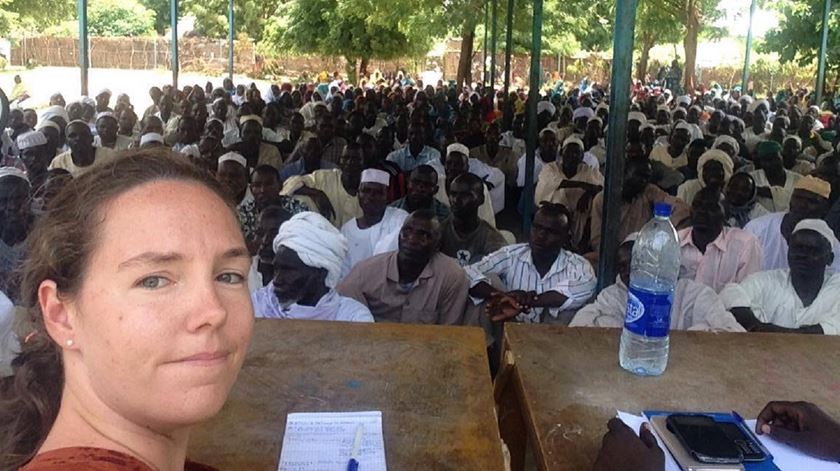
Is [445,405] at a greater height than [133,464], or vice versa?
[133,464]

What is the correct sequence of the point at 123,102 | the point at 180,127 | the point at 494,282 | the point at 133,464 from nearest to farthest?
the point at 133,464, the point at 494,282, the point at 180,127, the point at 123,102

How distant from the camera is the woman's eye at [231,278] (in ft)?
3.63

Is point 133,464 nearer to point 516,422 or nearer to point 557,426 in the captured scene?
point 557,426

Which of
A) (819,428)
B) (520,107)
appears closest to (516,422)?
(819,428)

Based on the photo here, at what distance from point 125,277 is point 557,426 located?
108 cm

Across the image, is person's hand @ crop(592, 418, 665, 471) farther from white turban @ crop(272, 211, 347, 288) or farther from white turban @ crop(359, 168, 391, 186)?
white turban @ crop(359, 168, 391, 186)

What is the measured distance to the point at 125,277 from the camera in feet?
3.37

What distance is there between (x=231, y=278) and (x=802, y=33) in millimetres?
19110

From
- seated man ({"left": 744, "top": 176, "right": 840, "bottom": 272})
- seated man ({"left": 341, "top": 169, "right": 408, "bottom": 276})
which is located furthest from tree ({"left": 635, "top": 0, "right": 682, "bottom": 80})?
seated man ({"left": 341, "top": 169, "right": 408, "bottom": 276})

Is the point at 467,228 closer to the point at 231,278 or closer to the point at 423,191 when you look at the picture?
the point at 423,191

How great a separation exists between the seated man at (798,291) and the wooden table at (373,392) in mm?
2073

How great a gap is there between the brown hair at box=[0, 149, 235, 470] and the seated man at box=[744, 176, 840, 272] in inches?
183

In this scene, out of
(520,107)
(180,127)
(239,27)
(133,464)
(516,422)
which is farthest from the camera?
(239,27)

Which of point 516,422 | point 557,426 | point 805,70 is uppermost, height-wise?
point 805,70
